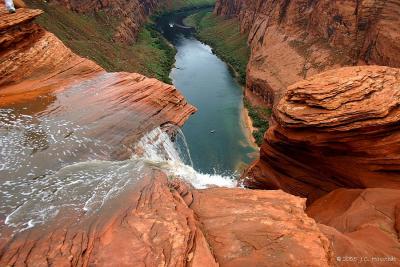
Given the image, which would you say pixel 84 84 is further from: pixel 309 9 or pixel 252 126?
pixel 309 9

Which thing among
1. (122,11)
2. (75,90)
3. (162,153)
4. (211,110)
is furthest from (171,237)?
(122,11)

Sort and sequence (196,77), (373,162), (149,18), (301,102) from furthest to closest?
(149,18) < (196,77) < (301,102) < (373,162)

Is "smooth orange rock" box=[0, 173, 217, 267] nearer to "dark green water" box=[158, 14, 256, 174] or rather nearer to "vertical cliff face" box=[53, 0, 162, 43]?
"dark green water" box=[158, 14, 256, 174]

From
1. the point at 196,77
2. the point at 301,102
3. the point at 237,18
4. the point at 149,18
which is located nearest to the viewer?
the point at 301,102

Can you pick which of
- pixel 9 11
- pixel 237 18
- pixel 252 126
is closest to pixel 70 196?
pixel 9 11


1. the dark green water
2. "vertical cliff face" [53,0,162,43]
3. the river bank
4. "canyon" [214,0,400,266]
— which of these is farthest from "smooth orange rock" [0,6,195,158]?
"vertical cliff face" [53,0,162,43]

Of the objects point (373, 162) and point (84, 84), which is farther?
point (84, 84)
